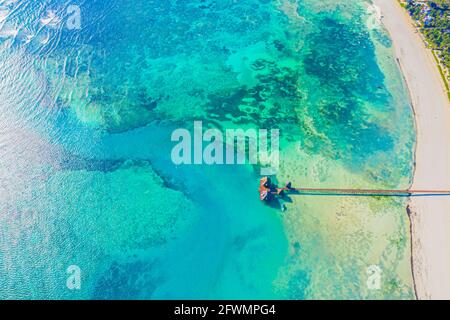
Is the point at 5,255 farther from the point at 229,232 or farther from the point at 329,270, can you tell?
the point at 329,270

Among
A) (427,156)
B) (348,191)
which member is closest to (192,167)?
(348,191)

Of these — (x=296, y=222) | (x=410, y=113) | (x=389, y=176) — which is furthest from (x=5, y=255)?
(x=410, y=113)

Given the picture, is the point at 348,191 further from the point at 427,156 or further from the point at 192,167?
the point at 192,167

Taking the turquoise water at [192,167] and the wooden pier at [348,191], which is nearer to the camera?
the turquoise water at [192,167]

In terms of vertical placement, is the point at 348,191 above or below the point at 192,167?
below

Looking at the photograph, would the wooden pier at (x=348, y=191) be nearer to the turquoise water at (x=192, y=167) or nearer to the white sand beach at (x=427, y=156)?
the white sand beach at (x=427, y=156)

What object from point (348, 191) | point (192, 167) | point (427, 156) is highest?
point (427, 156)

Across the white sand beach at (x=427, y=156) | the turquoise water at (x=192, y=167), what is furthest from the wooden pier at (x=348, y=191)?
the turquoise water at (x=192, y=167)
